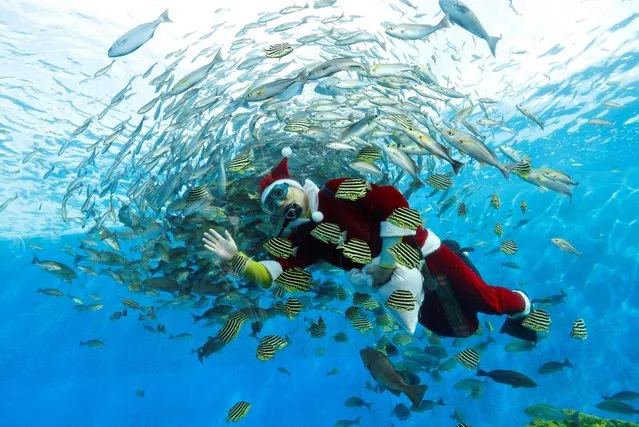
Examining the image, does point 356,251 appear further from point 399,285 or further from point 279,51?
point 279,51

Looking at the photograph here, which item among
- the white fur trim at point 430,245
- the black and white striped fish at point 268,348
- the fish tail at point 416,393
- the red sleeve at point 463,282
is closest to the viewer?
the fish tail at point 416,393

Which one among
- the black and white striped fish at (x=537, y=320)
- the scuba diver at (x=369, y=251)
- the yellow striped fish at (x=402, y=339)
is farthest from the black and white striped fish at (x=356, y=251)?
the yellow striped fish at (x=402, y=339)

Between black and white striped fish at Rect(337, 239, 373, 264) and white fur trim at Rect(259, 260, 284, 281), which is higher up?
black and white striped fish at Rect(337, 239, 373, 264)

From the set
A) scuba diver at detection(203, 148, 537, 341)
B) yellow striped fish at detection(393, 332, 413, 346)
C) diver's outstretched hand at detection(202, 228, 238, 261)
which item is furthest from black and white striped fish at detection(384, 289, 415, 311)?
yellow striped fish at detection(393, 332, 413, 346)

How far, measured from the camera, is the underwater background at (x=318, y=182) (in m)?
10.9

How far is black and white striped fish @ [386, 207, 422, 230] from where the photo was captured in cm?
362

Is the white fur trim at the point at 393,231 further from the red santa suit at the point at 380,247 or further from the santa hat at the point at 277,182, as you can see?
the santa hat at the point at 277,182

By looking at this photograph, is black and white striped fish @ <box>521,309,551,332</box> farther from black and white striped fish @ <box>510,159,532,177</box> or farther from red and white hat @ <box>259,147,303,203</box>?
red and white hat @ <box>259,147,303,203</box>

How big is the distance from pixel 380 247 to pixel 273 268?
1212mm

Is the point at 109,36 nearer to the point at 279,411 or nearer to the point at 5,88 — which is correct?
the point at 5,88

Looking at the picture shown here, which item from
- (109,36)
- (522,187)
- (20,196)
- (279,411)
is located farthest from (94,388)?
(522,187)

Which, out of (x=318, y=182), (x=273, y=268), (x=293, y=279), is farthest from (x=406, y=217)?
(x=318, y=182)

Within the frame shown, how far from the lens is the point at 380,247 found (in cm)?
420

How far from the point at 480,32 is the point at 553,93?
49.3ft
